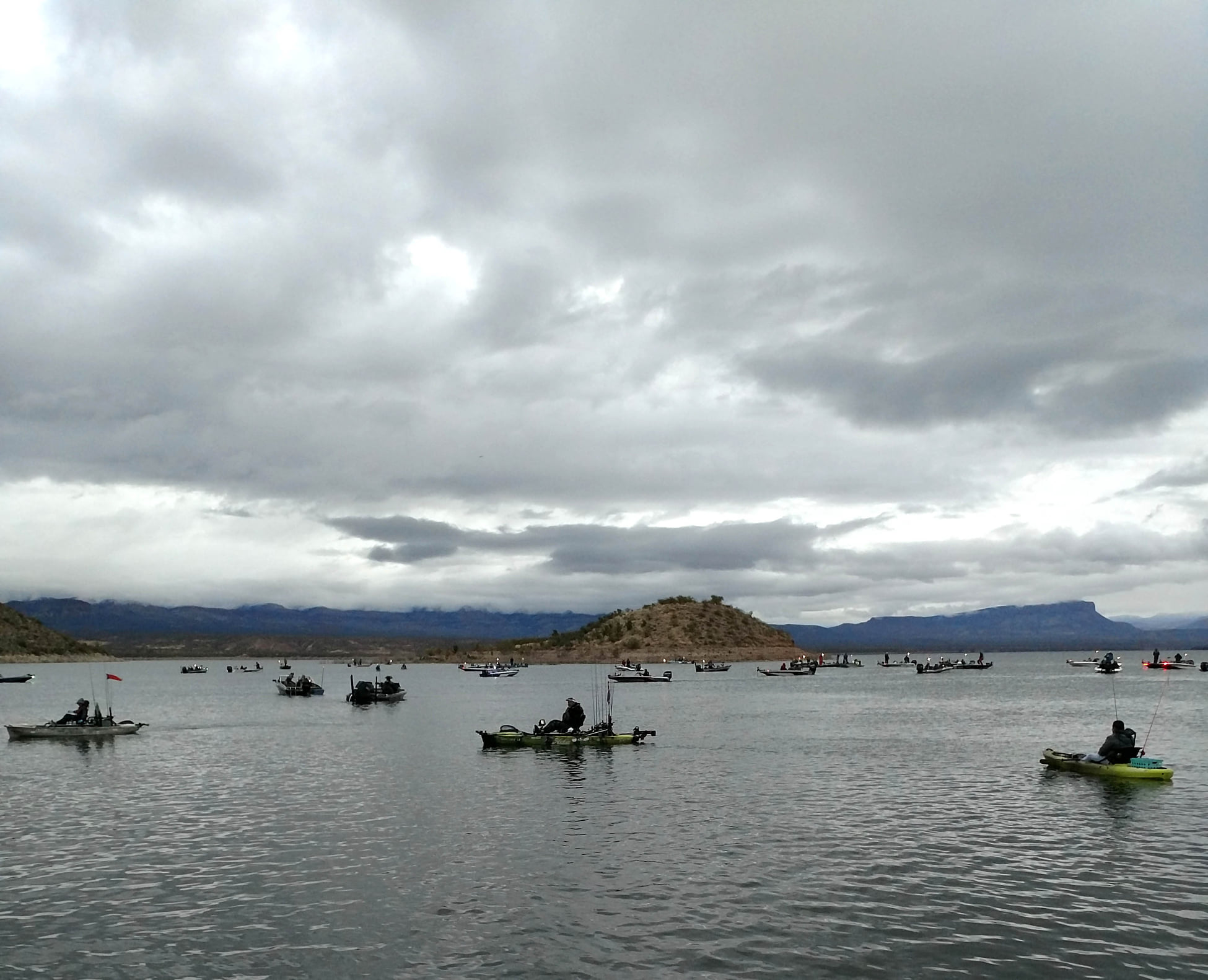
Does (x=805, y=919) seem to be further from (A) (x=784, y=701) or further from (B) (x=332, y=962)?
(A) (x=784, y=701)

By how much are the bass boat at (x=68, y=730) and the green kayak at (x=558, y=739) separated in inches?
1221

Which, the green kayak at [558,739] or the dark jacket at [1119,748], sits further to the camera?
the green kayak at [558,739]

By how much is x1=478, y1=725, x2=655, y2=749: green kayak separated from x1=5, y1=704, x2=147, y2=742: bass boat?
3102cm

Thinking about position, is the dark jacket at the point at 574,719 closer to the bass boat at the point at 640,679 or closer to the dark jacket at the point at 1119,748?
the dark jacket at the point at 1119,748

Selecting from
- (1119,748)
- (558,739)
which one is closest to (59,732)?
(558,739)

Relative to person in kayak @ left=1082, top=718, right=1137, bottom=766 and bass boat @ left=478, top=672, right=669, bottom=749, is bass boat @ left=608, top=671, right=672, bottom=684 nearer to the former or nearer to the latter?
bass boat @ left=478, top=672, right=669, bottom=749

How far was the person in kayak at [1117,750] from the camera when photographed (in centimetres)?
4669

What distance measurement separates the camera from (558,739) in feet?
203

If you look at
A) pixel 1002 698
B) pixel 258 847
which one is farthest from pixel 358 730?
pixel 1002 698

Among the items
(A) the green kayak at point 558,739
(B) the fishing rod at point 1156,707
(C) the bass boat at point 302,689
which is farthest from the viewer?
(C) the bass boat at point 302,689

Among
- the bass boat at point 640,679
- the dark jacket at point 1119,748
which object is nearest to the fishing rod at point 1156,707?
the dark jacket at point 1119,748

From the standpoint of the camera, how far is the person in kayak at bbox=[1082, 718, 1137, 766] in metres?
46.7

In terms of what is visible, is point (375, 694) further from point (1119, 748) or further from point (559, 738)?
point (1119, 748)

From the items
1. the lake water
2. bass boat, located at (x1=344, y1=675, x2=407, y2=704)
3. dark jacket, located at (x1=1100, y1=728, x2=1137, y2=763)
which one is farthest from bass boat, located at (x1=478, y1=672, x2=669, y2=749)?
bass boat, located at (x1=344, y1=675, x2=407, y2=704)
